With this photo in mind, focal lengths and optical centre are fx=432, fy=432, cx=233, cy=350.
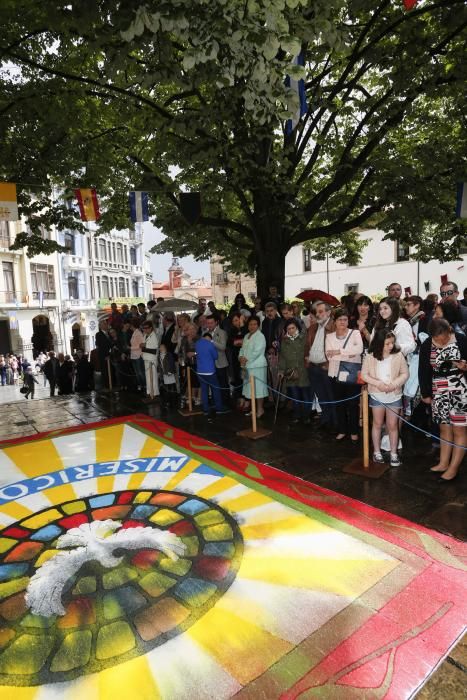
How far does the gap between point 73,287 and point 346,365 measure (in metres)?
38.5

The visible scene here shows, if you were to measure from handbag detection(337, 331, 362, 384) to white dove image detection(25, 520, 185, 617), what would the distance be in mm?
3212

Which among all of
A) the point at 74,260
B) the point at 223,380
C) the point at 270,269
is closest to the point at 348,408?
the point at 223,380

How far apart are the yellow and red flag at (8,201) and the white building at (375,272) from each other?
25.2 m

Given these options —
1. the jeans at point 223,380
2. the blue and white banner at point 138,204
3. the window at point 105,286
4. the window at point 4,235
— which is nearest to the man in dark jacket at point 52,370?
the blue and white banner at point 138,204

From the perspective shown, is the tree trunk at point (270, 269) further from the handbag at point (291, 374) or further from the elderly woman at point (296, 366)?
the handbag at point (291, 374)

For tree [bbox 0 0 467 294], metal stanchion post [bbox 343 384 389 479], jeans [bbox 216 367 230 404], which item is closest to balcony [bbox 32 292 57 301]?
tree [bbox 0 0 467 294]

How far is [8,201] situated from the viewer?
923 centimetres

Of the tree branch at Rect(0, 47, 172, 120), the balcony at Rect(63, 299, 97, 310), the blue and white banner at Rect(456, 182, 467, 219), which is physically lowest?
the balcony at Rect(63, 299, 97, 310)

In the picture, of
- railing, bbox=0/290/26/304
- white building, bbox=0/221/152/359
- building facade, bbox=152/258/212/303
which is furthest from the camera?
building facade, bbox=152/258/212/303

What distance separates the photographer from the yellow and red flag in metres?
9.16

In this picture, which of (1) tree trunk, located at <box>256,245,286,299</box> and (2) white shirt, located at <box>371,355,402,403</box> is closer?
(2) white shirt, located at <box>371,355,402,403</box>

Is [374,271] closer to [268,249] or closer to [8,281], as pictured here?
[268,249]

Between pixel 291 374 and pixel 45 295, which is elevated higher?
pixel 45 295

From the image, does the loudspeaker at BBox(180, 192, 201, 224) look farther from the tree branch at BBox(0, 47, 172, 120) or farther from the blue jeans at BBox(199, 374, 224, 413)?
the blue jeans at BBox(199, 374, 224, 413)
